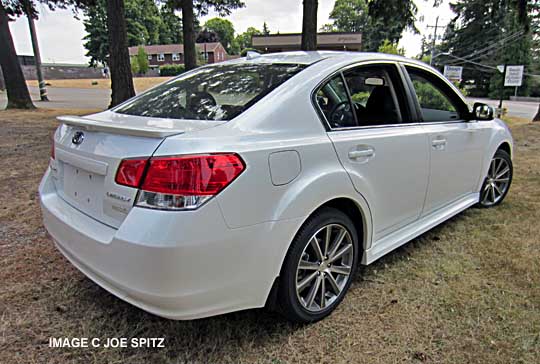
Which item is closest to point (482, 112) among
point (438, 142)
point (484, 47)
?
point (438, 142)

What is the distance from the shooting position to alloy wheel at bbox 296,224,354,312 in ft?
6.97

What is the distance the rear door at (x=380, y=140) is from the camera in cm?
226

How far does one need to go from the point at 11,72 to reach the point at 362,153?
15.1 metres

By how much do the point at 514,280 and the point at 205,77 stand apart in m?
2.69

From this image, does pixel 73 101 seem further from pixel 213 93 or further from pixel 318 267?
pixel 318 267

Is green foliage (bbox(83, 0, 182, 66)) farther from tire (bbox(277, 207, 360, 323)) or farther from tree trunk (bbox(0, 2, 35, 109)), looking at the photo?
tire (bbox(277, 207, 360, 323))

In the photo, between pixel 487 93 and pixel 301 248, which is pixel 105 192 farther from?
pixel 487 93

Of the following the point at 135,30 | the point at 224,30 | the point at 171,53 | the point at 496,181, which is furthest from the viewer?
the point at 224,30

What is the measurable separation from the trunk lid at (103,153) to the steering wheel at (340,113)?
0.78 metres

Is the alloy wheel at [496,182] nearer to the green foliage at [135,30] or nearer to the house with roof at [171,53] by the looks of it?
the green foliage at [135,30]

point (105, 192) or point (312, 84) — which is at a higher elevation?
point (312, 84)

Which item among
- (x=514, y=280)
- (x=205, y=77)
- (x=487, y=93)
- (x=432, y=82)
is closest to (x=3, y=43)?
(x=205, y=77)

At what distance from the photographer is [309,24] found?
29.2 feet

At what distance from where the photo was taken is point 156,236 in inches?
61.0
